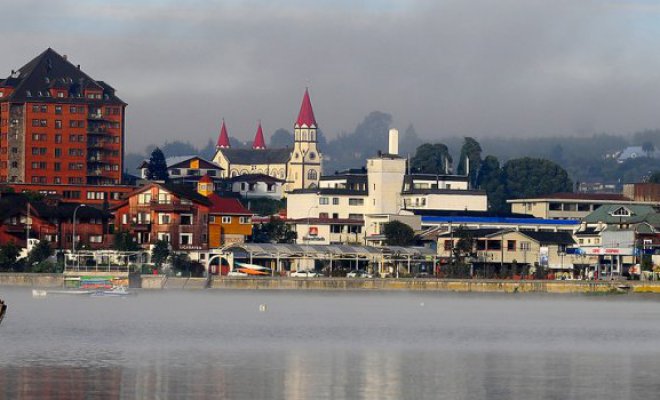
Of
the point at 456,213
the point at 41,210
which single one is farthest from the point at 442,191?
the point at 41,210

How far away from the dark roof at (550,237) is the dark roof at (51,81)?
178 feet

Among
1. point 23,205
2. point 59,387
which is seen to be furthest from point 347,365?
point 23,205

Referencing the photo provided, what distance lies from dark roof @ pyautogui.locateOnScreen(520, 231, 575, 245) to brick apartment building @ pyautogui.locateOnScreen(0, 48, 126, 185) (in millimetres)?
53084

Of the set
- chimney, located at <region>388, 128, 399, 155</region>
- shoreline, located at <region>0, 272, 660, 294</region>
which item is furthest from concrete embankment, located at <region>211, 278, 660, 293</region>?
chimney, located at <region>388, 128, 399, 155</region>

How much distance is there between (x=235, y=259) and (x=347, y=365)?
260 feet

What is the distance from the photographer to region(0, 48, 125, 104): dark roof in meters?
168

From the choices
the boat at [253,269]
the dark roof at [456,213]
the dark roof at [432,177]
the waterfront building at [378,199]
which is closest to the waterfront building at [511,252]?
the boat at [253,269]

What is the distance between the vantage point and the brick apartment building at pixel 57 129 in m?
167

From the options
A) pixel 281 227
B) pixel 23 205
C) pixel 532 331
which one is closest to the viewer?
pixel 532 331

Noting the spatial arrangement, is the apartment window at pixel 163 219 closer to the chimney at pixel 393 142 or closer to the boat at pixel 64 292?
the boat at pixel 64 292

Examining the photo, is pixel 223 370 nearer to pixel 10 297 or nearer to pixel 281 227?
pixel 10 297

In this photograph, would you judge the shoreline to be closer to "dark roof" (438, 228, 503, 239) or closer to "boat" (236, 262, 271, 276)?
"boat" (236, 262, 271, 276)

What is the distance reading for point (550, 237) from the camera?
450ft

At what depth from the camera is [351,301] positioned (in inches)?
4222
